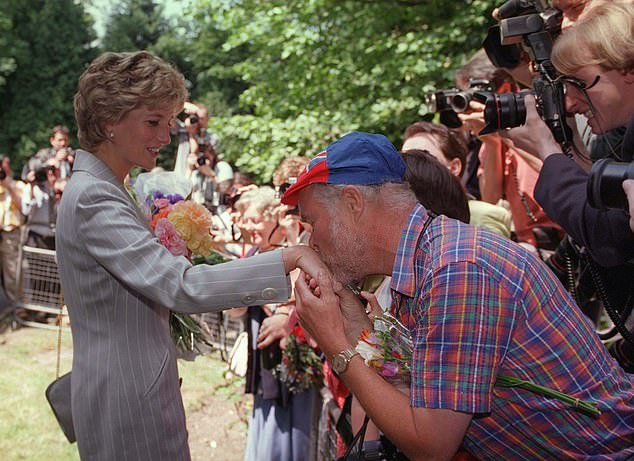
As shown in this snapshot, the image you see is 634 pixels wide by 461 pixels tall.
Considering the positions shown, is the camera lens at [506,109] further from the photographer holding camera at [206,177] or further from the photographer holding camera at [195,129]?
the photographer holding camera at [195,129]

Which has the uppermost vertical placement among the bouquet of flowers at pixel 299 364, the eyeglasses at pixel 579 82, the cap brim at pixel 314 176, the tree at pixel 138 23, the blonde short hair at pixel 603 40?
the tree at pixel 138 23

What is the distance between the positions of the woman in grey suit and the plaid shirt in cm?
45

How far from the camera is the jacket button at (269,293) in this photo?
217 cm

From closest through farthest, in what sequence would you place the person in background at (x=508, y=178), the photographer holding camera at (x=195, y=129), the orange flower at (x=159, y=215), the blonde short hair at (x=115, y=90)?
the blonde short hair at (x=115, y=90)
the orange flower at (x=159, y=215)
the person in background at (x=508, y=178)
the photographer holding camera at (x=195, y=129)

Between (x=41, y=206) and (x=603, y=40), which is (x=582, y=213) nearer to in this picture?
(x=603, y=40)

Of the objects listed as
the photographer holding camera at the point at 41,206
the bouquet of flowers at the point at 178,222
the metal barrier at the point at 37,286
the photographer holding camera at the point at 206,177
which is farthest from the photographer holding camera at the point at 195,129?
the bouquet of flowers at the point at 178,222

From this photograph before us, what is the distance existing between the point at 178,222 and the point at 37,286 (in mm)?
7147

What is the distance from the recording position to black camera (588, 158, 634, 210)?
1.86m

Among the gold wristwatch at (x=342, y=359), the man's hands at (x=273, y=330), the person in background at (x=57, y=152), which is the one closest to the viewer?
the gold wristwatch at (x=342, y=359)

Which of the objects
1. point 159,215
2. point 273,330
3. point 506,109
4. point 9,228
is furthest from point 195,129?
point 506,109

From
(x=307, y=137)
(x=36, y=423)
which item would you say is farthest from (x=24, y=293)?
(x=307, y=137)

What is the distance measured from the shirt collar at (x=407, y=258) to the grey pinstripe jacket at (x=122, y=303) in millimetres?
506

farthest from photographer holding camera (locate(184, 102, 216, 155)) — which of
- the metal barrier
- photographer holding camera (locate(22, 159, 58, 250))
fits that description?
photographer holding camera (locate(22, 159, 58, 250))

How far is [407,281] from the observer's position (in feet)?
5.82
